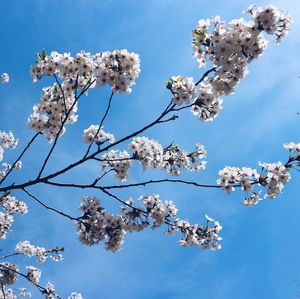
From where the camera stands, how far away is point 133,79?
824 centimetres

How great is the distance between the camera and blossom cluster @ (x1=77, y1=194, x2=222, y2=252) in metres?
8.73

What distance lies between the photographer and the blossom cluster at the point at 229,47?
7.45 m

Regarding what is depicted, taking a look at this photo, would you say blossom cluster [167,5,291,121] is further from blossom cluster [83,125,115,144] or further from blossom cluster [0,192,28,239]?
blossom cluster [0,192,28,239]

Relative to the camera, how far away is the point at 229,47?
24.5 ft

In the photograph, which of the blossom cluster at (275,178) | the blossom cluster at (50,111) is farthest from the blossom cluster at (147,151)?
the blossom cluster at (275,178)

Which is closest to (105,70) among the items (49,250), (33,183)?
(33,183)

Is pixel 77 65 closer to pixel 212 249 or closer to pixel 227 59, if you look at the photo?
pixel 227 59

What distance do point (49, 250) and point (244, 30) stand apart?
10.7 m

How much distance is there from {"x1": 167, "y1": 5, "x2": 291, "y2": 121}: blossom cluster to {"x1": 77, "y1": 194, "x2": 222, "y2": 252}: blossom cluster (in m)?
2.68

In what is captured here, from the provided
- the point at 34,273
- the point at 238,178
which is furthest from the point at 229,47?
the point at 34,273

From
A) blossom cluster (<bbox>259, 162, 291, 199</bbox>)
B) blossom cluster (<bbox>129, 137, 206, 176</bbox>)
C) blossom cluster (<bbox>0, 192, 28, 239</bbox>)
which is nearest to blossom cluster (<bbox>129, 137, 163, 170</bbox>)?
blossom cluster (<bbox>129, 137, 206, 176</bbox>)

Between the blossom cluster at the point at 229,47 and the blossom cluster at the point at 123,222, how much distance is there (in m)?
2.68

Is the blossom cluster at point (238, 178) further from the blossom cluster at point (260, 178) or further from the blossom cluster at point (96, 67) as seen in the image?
the blossom cluster at point (96, 67)

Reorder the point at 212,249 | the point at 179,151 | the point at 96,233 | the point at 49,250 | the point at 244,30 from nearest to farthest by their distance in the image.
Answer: the point at 244,30
the point at 96,233
the point at 212,249
the point at 179,151
the point at 49,250
